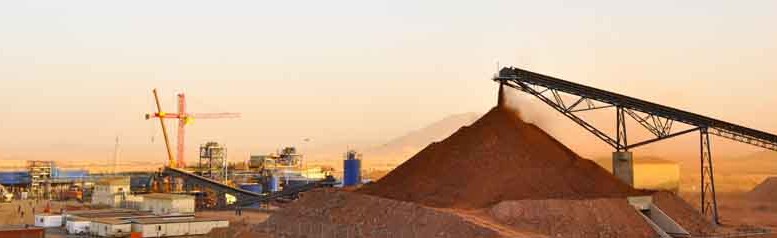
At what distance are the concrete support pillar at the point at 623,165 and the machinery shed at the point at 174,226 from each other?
1234 inches

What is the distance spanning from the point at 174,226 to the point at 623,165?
3472 cm

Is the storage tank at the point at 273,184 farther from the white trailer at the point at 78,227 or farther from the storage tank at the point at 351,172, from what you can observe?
the white trailer at the point at 78,227

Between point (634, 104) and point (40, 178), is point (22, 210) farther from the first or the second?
point (634, 104)

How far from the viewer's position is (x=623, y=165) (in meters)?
56.0

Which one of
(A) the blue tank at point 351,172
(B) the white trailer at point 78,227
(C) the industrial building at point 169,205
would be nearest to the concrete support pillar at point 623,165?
(A) the blue tank at point 351,172

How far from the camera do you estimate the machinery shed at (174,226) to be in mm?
54031

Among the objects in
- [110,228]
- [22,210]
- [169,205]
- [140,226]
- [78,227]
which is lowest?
[22,210]

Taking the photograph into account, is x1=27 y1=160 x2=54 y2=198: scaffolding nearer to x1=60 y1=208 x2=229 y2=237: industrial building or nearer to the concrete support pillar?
x1=60 y1=208 x2=229 y2=237: industrial building

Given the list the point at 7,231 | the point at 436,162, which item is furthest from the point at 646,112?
the point at 7,231


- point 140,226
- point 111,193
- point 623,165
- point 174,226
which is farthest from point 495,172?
point 111,193

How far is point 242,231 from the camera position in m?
52.4

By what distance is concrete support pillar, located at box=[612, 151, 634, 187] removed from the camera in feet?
182

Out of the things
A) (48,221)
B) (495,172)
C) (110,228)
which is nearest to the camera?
(495,172)

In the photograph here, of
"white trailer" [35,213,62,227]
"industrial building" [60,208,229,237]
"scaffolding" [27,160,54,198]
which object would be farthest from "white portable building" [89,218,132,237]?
"scaffolding" [27,160,54,198]
